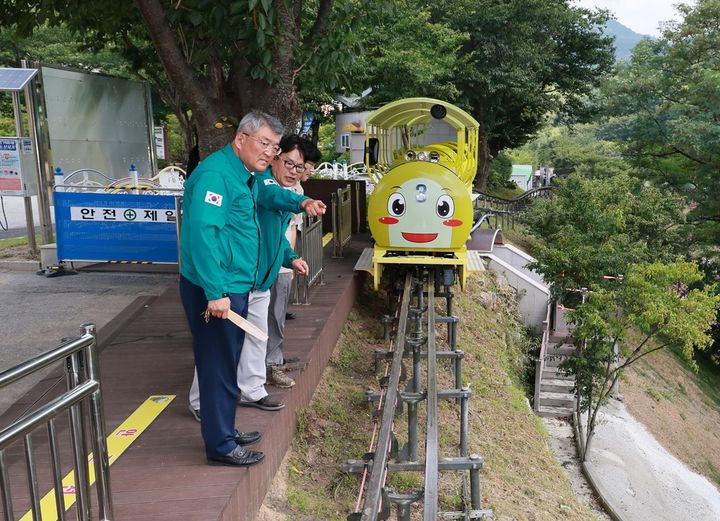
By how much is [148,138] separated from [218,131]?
20.7ft

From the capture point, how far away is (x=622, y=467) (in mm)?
13586

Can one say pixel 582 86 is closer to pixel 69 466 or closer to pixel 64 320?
pixel 64 320

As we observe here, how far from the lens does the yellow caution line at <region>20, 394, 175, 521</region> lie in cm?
321

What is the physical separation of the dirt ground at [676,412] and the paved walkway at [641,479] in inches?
30.4

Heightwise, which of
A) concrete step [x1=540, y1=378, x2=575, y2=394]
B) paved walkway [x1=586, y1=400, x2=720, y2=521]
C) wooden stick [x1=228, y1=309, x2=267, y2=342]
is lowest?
paved walkway [x1=586, y1=400, x2=720, y2=521]

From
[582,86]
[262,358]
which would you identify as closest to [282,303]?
[262,358]

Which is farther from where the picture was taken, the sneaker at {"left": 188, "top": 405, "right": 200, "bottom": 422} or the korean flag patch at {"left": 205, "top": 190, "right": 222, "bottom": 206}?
the sneaker at {"left": 188, "top": 405, "right": 200, "bottom": 422}

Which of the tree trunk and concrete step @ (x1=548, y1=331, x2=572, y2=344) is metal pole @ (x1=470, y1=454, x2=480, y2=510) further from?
the tree trunk

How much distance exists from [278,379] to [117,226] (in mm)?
5283

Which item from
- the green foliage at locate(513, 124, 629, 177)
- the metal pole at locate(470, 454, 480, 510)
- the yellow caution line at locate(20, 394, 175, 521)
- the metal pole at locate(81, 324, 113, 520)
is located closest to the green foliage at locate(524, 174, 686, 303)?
the green foliage at locate(513, 124, 629, 177)

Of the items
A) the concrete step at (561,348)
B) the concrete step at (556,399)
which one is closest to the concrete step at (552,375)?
the concrete step at (556,399)

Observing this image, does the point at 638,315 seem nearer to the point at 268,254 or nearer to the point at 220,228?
the point at 268,254

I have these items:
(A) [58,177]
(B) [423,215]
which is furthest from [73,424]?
(A) [58,177]

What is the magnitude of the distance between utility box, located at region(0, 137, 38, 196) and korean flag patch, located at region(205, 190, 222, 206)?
24.6ft
